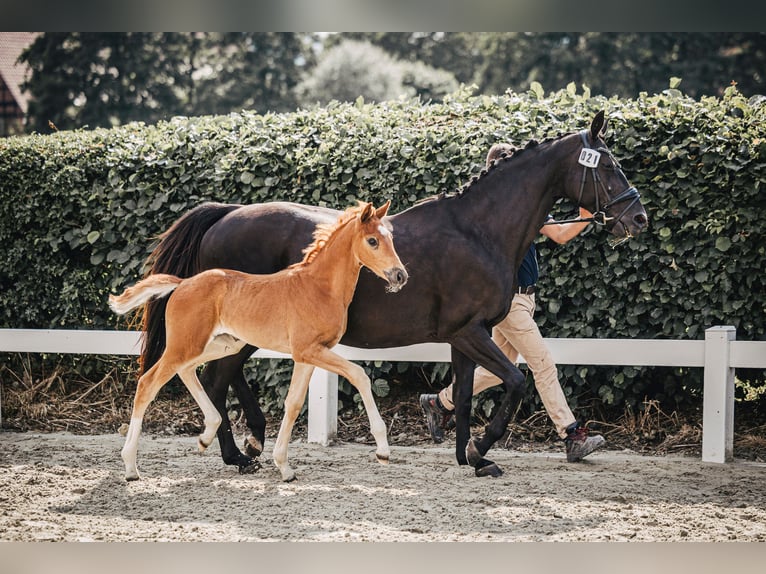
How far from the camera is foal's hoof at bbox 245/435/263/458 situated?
5484 millimetres

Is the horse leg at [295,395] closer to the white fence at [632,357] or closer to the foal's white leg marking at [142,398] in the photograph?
the foal's white leg marking at [142,398]

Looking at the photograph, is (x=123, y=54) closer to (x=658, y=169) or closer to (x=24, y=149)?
(x=24, y=149)

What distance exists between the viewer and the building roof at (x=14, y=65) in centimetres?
2127

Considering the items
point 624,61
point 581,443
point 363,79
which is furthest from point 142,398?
point 363,79

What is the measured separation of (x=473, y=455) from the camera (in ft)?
17.1

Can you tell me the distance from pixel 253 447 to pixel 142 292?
1.37 metres

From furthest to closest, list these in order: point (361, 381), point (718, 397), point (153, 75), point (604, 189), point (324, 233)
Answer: point (153, 75), point (718, 397), point (604, 189), point (324, 233), point (361, 381)

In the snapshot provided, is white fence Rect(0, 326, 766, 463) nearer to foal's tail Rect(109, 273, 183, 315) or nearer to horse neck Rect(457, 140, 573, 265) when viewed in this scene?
horse neck Rect(457, 140, 573, 265)

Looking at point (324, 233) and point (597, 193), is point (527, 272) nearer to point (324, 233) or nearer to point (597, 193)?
point (597, 193)

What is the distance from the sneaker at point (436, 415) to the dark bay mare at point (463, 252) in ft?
1.31

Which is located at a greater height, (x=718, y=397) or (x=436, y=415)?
(x=718, y=397)

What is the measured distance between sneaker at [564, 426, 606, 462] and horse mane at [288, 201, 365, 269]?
211cm

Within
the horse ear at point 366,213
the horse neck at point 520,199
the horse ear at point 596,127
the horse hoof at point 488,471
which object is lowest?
the horse hoof at point 488,471

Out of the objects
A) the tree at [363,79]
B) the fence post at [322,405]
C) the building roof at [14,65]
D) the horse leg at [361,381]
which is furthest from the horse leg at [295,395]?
the tree at [363,79]
